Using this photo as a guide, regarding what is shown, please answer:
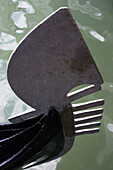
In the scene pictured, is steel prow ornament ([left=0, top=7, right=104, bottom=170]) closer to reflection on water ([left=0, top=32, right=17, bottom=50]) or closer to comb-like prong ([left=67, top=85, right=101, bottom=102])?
comb-like prong ([left=67, top=85, right=101, bottom=102])

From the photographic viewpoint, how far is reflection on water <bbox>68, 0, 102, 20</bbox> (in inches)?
104

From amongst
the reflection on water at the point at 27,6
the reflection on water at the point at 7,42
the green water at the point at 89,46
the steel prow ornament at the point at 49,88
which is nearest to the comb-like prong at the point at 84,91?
the steel prow ornament at the point at 49,88

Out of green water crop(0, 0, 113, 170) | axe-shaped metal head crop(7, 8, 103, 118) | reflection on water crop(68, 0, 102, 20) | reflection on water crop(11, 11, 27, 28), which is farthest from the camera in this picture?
reflection on water crop(68, 0, 102, 20)

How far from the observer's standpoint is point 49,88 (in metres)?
1.01

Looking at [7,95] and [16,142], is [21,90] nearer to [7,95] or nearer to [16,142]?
[16,142]

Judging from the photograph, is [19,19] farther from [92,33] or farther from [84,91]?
[84,91]

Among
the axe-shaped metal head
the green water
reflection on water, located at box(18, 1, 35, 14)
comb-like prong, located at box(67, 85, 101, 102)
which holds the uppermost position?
the axe-shaped metal head

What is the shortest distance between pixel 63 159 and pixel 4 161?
0.52 meters

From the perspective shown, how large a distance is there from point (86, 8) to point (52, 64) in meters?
1.90

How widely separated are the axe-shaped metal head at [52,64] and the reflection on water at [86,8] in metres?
1.75

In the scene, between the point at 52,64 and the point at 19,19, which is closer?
the point at 52,64

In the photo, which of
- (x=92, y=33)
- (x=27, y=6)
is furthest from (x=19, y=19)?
(x=92, y=33)

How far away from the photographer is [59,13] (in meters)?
0.84

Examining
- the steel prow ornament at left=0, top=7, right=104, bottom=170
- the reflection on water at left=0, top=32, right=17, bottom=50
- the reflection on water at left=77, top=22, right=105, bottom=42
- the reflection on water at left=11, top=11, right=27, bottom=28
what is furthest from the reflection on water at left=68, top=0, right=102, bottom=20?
the steel prow ornament at left=0, top=7, right=104, bottom=170
